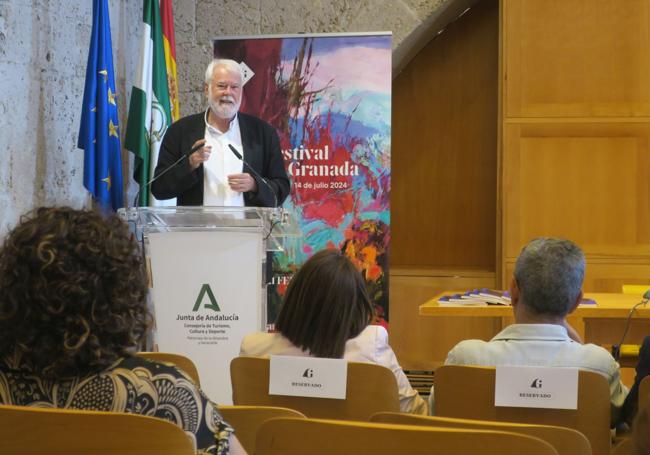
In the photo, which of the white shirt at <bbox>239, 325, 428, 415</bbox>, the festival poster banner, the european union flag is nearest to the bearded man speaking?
the european union flag

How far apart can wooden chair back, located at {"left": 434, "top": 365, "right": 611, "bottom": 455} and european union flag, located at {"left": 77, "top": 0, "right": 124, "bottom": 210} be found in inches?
126

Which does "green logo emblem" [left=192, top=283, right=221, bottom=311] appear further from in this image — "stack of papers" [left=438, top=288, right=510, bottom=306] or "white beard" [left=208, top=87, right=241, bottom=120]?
"white beard" [left=208, top=87, right=241, bottom=120]

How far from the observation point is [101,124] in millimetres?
5035

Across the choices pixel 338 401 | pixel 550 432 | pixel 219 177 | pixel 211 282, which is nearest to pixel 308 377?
pixel 338 401

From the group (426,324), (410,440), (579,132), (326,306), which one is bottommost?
(426,324)

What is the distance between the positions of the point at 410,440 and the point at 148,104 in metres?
4.33

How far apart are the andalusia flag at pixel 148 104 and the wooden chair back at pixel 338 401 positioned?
311cm

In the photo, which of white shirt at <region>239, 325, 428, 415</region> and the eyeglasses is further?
the eyeglasses

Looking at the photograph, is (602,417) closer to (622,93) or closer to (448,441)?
(448,441)

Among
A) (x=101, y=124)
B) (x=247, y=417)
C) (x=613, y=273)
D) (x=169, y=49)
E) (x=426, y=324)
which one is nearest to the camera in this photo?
(x=247, y=417)

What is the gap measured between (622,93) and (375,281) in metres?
2.14

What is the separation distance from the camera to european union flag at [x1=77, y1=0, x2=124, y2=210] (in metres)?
5.02

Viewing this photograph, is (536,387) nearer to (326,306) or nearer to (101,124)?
(326,306)

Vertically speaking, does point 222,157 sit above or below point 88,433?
above
